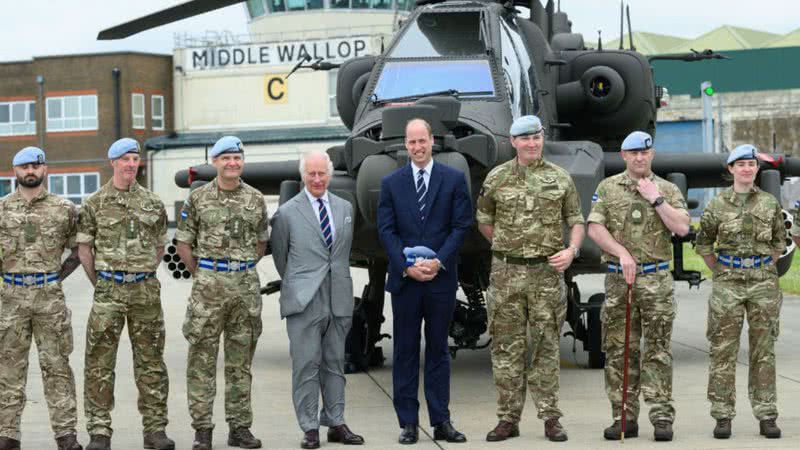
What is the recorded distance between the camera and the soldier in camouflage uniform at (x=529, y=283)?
26.3 ft

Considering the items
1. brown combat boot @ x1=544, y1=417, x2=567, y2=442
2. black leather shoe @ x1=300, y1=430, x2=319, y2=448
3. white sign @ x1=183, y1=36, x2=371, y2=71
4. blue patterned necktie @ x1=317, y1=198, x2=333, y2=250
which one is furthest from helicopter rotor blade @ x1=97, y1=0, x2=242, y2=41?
white sign @ x1=183, y1=36, x2=371, y2=71

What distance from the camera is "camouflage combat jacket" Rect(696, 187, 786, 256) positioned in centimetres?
819

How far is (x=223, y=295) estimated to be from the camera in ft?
26.0

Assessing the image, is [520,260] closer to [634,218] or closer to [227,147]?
[634,218]

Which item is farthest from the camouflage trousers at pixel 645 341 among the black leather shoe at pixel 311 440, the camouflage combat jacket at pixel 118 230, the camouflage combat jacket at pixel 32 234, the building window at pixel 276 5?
the building window at pixel 276 5

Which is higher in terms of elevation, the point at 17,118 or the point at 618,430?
the point at 17,118

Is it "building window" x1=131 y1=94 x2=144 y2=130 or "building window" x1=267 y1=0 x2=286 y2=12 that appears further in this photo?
"building window" x1=131 y1=94 x2=144 y2=130

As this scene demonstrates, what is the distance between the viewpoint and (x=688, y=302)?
63.5 feet

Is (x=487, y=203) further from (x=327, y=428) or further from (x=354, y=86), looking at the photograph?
(x=354, y=86)

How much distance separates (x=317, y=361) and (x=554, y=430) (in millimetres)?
1485

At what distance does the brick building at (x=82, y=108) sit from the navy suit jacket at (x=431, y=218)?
4567 cm

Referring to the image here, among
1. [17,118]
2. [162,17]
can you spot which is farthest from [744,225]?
[17,118]

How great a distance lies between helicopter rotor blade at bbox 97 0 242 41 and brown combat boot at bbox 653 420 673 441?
6.14 m

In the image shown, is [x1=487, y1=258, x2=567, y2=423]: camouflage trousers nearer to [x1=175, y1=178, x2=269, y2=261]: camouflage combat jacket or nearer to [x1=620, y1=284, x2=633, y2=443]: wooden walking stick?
[x1=620, y1=284, x2=633, y2=443]: wooden walking stick
